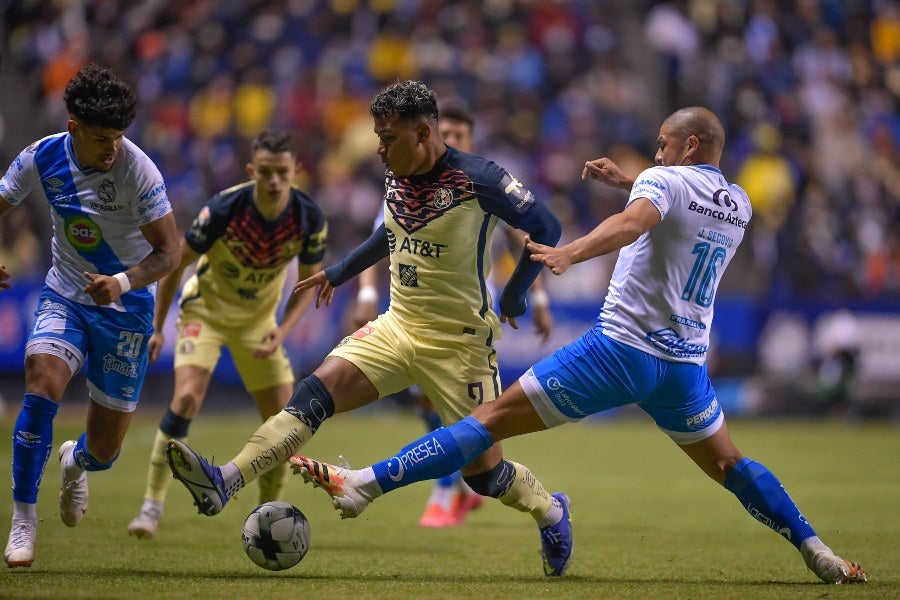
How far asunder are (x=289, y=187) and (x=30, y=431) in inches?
102

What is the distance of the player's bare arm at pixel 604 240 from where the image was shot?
19.5 ft

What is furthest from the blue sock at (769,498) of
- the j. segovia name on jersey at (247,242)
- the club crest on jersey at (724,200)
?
the j. segovia name on jersey at (247,242)

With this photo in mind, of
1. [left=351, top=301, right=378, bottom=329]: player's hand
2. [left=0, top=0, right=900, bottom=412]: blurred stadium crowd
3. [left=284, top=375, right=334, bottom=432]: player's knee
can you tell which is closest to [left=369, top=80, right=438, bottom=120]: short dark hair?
[left=284, top=375, right=334, bottom=432]: player's knee

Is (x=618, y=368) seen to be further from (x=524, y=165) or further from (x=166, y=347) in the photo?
(x=524, y=165)

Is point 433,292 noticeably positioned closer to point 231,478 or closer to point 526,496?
point 526,496

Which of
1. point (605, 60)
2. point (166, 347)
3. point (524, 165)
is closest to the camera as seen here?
point (166, 347)

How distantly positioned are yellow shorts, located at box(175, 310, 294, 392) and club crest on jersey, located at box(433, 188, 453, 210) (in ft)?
8.17

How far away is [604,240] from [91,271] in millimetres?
3150

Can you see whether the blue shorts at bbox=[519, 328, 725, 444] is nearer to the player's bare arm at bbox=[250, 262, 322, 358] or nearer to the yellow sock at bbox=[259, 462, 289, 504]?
the player's bare arm at bbox=[250, 262, 322, 358]

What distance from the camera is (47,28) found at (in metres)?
21.8

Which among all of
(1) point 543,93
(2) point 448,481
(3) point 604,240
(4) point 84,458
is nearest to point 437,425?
(2) point 448,481

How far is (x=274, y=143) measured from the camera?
28.3 feet

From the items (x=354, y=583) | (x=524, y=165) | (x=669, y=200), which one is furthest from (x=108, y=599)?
(x=524, y=165)

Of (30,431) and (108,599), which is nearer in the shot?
(108,599)
